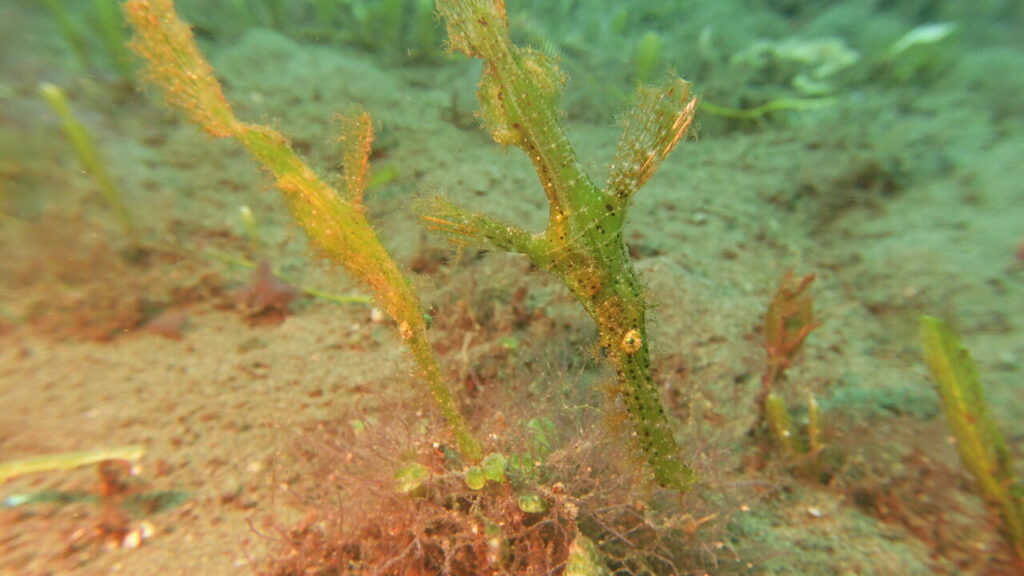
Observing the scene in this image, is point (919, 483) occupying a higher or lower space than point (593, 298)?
lower

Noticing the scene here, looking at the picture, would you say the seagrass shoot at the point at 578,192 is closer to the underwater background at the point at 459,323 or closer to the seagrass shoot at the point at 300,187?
the underwater background at the point at 459,323

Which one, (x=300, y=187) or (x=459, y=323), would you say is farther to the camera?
(x=459, y=323)

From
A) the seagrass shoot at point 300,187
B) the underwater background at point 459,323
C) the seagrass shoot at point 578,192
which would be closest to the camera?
the seagrass shoot at point 578,192

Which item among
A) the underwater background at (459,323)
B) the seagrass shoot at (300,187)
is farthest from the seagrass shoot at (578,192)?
the seagrass shoot at (300,187)

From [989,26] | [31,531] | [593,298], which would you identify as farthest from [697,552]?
[989,26]

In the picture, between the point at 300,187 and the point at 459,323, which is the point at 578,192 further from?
the point at 459,323

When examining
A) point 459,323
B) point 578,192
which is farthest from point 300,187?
point 459,323

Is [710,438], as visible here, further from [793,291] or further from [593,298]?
[593,298]

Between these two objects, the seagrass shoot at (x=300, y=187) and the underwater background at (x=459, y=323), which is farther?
the underwater background at (x=459, y=323)
